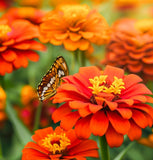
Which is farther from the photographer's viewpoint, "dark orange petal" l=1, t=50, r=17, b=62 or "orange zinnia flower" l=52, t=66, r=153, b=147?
"dark orange petal" l=1, t=50, r=17, b=62

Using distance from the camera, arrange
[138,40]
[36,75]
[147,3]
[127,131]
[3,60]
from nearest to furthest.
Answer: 1. [127,131]
2. [3,60]
3. [138,40]
4. [36,75]
5. [147,3]

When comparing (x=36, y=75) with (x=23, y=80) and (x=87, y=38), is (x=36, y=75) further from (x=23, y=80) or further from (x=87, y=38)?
(x=87, y=38)

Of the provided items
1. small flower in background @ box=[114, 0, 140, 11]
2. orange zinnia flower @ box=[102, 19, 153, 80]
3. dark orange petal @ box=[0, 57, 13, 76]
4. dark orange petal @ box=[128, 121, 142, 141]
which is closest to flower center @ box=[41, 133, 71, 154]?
dark orange petal @ box=[128, 121, 142, 141]

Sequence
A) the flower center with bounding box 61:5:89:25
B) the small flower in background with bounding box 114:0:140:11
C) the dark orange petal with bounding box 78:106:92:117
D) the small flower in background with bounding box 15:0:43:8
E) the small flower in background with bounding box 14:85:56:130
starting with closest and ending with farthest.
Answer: the dark orange petal with bounding box 78:106:92:117 → the flower center with bounding box 61:5:89:25 → the small flower in background with bounding box 14:85:56:130 → the small flower in background with bounding box 15:0:43:8 → the small flower in background with bounding box 114:0:140:11

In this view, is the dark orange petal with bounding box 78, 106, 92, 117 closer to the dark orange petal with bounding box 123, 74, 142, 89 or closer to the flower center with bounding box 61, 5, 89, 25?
the dark orange petal with bounding box 123, 74, 142, 89

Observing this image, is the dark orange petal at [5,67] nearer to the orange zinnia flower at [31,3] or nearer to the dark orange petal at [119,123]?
the dark orange petal at [119,123]

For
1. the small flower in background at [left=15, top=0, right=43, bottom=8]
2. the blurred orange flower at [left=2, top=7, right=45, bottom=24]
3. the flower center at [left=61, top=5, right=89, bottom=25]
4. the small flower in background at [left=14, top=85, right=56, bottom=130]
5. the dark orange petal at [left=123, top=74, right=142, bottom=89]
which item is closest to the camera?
the dark orange petal at [left=123, top=74, right=142, bottom=89]

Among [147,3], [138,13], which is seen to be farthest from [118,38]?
[147,3]
